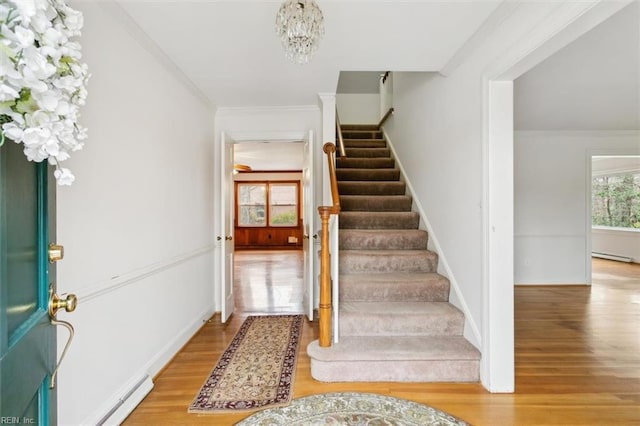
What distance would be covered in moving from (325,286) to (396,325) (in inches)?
26.5

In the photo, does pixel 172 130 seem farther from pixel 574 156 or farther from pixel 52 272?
pixel 574 156

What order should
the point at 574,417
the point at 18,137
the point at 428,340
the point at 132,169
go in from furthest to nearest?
the point at 428,340 < the point at 132,169 < the point at 574,417 < the point at 18,137

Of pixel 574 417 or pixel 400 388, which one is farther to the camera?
pixel 400 388

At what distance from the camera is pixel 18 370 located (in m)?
0.68

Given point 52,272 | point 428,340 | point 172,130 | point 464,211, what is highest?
point 172,130

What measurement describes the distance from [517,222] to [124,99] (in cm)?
521

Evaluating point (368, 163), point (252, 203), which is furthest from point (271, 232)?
point (368, 163)

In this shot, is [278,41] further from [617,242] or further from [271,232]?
[617,242]

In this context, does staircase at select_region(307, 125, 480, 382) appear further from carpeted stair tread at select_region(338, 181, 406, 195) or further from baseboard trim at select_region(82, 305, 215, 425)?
baseboard trim at select_region(82, 305, 215, 425)

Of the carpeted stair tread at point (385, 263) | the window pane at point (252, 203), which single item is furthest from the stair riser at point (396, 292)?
the window pane at point (252, 203)

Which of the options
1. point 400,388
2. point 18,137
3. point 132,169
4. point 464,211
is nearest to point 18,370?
point 18,137

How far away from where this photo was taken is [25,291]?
73cm

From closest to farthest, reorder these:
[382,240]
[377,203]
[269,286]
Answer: [382,240]
[377,203]
[269,286]

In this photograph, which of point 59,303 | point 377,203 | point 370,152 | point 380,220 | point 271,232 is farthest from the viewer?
point 271,232
